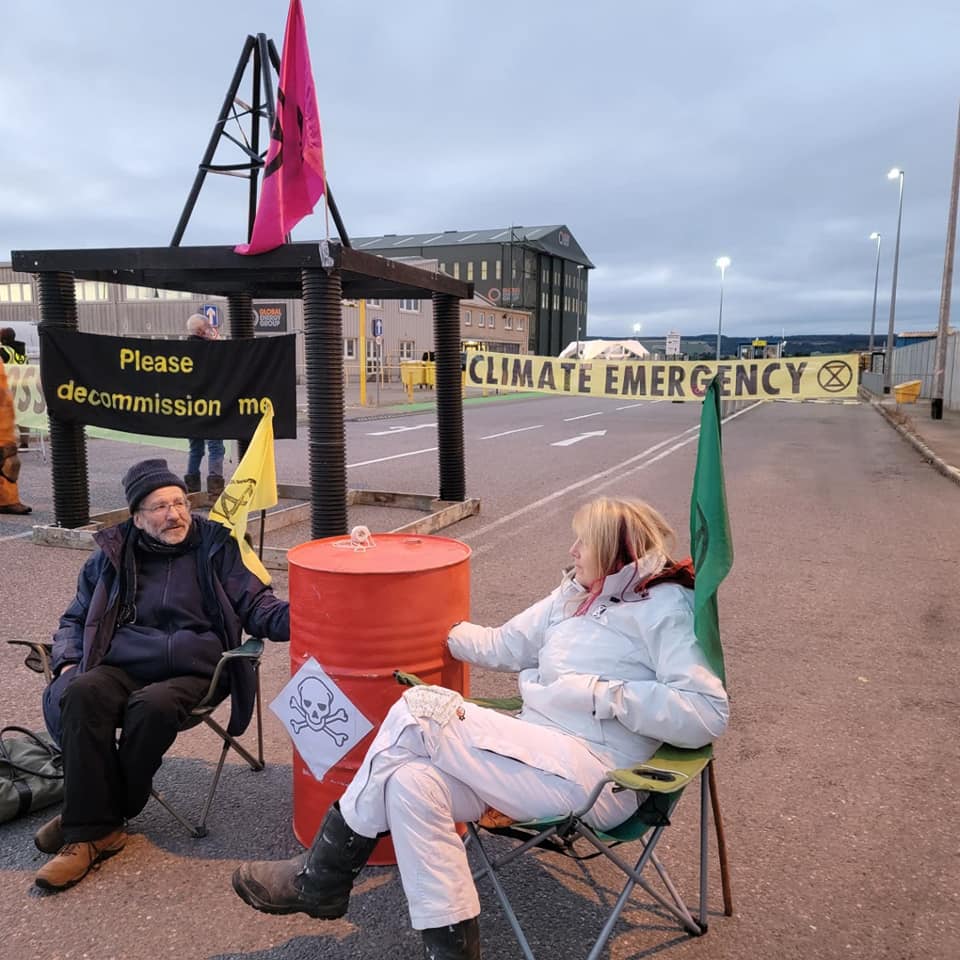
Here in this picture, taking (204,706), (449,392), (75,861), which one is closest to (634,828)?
(204,706)

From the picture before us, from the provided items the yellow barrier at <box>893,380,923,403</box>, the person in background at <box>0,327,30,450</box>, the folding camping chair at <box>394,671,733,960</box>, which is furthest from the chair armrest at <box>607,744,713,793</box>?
the yellow barrier at <box>893,380,923,403</box>

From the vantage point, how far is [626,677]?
2.67 m

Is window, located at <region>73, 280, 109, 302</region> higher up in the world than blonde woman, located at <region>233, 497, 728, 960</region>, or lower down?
higher up

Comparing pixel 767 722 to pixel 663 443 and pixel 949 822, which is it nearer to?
pixel 949 822

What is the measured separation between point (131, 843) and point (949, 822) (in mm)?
3184

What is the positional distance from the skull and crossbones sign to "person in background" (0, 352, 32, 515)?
25.3 feet

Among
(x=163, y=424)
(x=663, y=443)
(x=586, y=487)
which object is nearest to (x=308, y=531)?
(x=163, y=424)

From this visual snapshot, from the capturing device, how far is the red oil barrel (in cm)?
291

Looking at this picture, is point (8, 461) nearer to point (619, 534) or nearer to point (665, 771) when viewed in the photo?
point (619, 534)

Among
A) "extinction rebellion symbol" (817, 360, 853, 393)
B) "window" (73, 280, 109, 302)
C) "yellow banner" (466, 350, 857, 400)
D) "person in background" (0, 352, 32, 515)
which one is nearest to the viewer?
"extinction rebellion symbol" (817, 360, 853, 393)

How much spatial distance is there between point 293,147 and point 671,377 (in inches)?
173

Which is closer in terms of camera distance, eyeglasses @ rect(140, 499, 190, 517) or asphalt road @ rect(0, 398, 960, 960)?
asphalt road @ rect(0, 398, 960, 960)

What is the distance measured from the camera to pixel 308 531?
8672mm

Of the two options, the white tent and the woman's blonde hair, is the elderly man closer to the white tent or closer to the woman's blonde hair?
the woman's blonde hair
